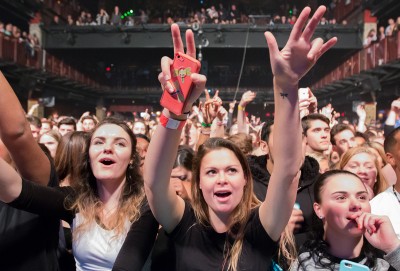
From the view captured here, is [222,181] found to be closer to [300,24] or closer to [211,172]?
[211,172]

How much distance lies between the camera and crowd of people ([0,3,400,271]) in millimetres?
1900

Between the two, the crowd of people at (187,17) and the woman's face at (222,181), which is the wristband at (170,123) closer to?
the woman's face at (222,181)

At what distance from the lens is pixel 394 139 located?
3.21 meters

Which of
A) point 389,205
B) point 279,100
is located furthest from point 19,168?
point 389,205

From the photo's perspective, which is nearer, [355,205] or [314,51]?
[314,51]

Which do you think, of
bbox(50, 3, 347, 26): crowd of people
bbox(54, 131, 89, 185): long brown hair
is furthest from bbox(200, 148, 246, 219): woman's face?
bbox(50, 3, 347, 26): crowd of people

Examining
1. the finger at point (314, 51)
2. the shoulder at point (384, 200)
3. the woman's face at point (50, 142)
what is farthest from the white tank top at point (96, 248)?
the woman's face at point (50, 142)

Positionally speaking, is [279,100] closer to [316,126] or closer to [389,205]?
[389,205]

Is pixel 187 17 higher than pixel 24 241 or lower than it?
higher

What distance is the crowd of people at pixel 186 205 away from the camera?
1.90m

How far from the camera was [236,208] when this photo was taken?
222 centimetres

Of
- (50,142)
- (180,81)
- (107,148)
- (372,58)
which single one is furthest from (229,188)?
(372,58)

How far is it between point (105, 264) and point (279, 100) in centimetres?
120

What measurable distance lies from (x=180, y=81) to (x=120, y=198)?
1.02 meters
